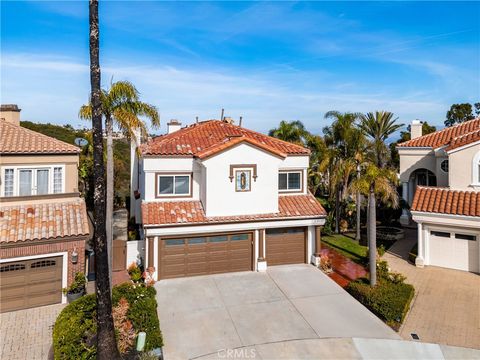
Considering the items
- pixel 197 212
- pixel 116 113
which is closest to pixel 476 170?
pixel 197 212

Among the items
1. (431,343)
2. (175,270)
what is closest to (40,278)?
(175,270)

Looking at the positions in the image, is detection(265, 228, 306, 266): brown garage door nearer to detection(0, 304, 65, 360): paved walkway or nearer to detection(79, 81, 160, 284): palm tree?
detection(79, 81, 160, 284): palm tree

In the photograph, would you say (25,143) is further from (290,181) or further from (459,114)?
(459,114)

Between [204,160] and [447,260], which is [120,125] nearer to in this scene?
[204,160]

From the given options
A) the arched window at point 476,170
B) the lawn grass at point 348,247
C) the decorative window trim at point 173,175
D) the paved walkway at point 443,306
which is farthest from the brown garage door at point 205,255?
the arched window at point 476,170

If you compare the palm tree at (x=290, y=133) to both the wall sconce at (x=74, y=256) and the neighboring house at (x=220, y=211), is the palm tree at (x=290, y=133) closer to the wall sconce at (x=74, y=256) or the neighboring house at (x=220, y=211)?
the neighboring house at (x=220, y=211)

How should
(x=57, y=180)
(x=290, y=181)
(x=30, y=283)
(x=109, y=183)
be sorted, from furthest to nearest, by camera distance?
1. (x=290, y=181)
2. (x=57, y=180)
3. (x=30, y=283)
4. (x=109, y=183)

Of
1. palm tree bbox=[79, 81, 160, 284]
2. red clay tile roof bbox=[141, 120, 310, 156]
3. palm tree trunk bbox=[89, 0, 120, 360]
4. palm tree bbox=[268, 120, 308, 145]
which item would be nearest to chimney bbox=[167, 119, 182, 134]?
red clay tile roof bbox=[141, 120, 310, 156]
